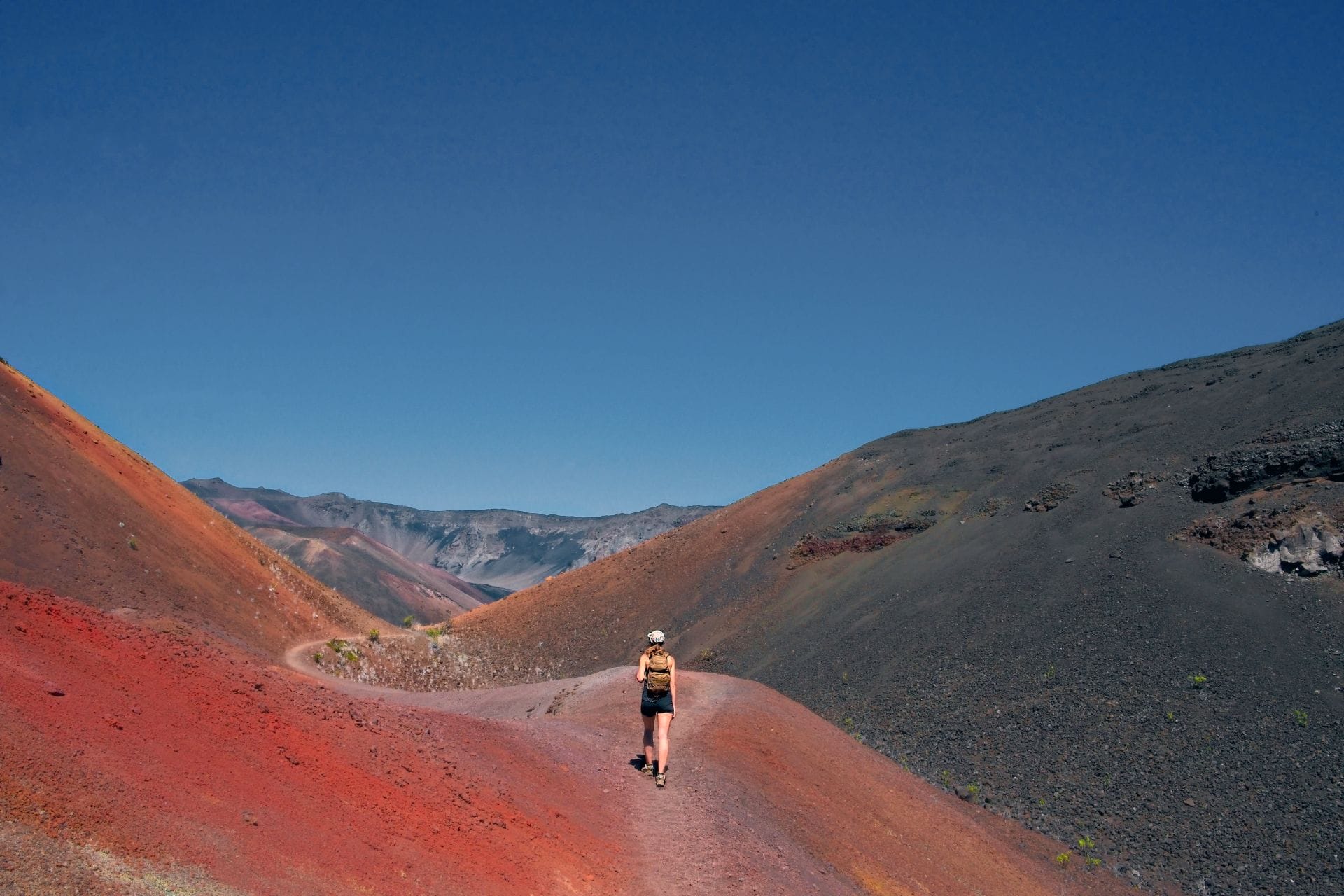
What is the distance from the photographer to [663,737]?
1259 cm

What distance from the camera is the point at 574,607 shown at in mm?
50375

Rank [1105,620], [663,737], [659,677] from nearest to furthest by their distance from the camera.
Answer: [663,737]
[659,677]
[1105,620]

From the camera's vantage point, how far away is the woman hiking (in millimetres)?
12562

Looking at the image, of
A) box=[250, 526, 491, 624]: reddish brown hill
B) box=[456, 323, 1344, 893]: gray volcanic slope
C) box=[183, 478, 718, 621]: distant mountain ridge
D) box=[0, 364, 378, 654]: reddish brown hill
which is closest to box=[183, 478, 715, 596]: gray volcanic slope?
box=[183, 478, 718, 621]: distant mountain ridge

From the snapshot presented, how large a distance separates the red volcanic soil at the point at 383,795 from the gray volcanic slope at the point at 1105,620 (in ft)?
15.1

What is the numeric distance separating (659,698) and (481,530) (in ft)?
575

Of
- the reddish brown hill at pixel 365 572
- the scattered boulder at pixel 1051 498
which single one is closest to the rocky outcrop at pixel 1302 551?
the scattered boulder at pixel 1051 498

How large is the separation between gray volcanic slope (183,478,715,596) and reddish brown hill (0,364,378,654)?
12025 centimetres

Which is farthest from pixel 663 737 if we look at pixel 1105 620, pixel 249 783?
pixel 1105 620

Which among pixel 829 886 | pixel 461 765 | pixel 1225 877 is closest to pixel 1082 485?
pixel 1225 877

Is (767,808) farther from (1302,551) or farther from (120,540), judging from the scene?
(120,540)

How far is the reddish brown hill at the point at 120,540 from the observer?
26578 mm

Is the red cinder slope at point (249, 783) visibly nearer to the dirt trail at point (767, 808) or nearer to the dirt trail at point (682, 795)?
the dirt trail at point (682, 795)

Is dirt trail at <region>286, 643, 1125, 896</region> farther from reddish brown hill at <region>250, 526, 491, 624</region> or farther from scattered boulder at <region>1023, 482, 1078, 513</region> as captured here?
reddish brown hill at <region>250, 526, 491, 624</region>
